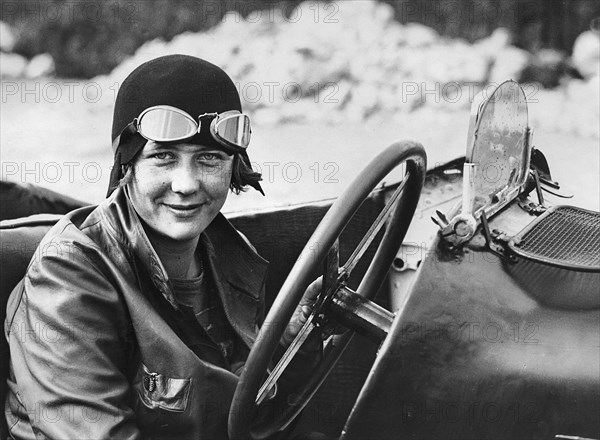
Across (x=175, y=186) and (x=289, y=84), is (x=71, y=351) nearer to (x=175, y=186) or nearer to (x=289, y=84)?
(x=175, y=186)

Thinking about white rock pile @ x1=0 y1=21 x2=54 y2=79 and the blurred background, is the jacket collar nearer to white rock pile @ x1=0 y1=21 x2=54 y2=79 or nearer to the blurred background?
the blurred background

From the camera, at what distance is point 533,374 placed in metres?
1.58

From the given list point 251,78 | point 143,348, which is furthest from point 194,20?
point 143,348

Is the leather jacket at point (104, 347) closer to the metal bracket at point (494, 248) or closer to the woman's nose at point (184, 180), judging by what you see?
the woman's nose at point (184, 180)

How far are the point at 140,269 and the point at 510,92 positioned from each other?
99cm

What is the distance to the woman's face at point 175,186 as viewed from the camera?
2041 mm

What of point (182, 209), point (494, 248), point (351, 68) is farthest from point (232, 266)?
point (351, 68)

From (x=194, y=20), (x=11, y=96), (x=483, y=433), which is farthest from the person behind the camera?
(x=194, y=20)

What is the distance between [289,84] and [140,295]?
4.46 feet

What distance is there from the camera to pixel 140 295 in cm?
197

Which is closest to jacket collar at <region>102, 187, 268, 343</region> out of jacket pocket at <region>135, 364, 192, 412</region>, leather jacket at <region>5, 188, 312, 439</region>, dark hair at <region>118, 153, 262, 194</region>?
leather jacket at <region>5, 188, 312, 439</region>

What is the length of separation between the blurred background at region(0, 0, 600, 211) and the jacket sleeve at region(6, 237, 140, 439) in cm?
91

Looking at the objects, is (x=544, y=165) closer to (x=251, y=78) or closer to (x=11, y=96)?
(x=251, y=78)

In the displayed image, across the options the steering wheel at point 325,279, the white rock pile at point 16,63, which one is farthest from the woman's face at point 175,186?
the white rock pile at point 16,63
